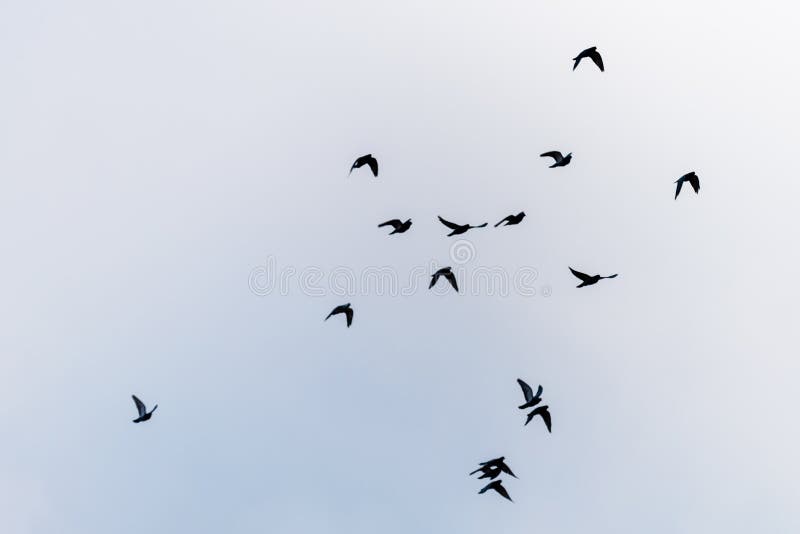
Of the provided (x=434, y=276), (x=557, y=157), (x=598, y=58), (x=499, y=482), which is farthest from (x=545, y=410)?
(x=598, y=58)

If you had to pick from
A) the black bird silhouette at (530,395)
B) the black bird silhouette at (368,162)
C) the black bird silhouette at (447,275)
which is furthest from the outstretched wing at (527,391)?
the black bird silhouette at (368,162)

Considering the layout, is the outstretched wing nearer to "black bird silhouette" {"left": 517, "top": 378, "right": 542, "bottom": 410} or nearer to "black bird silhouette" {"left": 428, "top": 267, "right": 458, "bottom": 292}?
"black bird silhouette" {"left": 517, "top": 378, "right": 542, "bottom": 410}

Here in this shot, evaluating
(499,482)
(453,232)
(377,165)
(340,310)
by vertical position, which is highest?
(377,165)

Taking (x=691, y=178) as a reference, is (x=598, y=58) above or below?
above

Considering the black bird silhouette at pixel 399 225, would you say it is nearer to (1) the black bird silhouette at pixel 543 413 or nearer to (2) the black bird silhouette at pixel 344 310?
(2) the black bird silhouette at pixel 344 310

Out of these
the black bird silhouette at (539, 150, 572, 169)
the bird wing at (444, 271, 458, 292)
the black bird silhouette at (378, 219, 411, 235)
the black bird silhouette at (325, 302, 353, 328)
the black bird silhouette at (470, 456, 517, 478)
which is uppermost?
the black bird silhouette at (539, 150, 572, 169)

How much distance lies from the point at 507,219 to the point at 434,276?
6.26 m

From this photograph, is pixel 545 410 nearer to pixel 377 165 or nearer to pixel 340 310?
pixel 340 310

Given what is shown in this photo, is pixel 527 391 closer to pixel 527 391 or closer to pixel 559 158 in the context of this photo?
pixel 527 391

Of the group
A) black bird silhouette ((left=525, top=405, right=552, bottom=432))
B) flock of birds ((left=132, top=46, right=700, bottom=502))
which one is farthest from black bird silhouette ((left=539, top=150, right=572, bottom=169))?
black bird silhouette ((left=525, top=405, right=552, bottom=432))

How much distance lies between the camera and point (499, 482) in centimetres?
7262

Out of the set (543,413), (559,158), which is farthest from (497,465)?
(559,158)

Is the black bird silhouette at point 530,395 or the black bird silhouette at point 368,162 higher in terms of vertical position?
the black bird silhouette at point 368,162

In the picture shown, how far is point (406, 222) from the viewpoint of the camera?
73.0m
